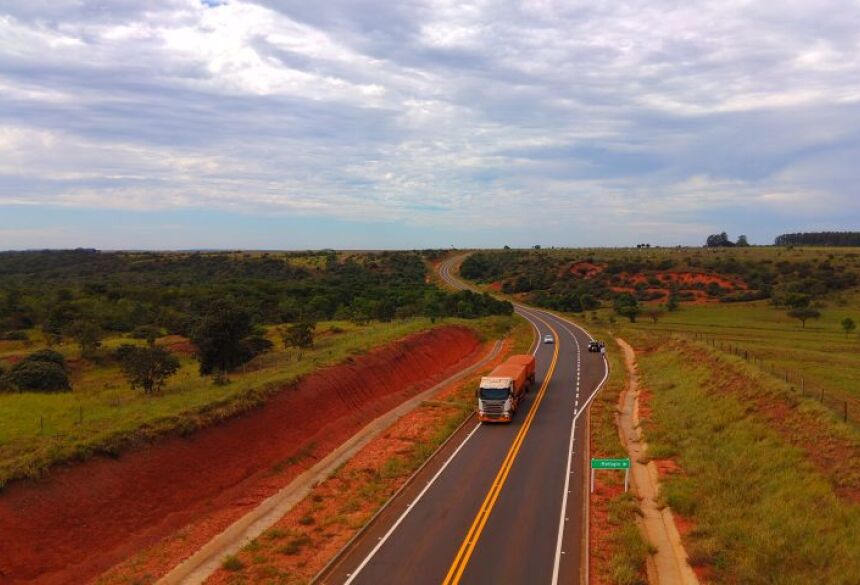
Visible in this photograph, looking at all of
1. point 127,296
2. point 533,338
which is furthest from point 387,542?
point 127,296

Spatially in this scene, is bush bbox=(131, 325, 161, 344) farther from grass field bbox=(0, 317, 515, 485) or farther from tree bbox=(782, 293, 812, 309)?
tree bbox=(782, 293, 812, 309)

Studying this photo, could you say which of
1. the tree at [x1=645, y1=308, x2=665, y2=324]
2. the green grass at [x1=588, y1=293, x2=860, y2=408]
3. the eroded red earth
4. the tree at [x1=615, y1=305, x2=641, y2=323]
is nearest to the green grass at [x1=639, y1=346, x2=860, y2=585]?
the green grass at [x1=588, y1=293, x2=860, y2=408]

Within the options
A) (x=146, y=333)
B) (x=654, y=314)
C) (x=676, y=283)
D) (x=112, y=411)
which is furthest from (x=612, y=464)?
(x=676, y=283)

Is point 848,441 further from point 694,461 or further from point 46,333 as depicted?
point 46,333

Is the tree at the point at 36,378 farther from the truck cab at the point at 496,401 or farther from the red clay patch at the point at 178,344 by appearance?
the truck cab at the point at 496,401

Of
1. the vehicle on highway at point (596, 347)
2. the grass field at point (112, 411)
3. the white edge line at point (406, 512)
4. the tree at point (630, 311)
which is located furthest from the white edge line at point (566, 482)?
the tree at point (630, 311)

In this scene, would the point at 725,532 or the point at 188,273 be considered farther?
the point at 188,273
